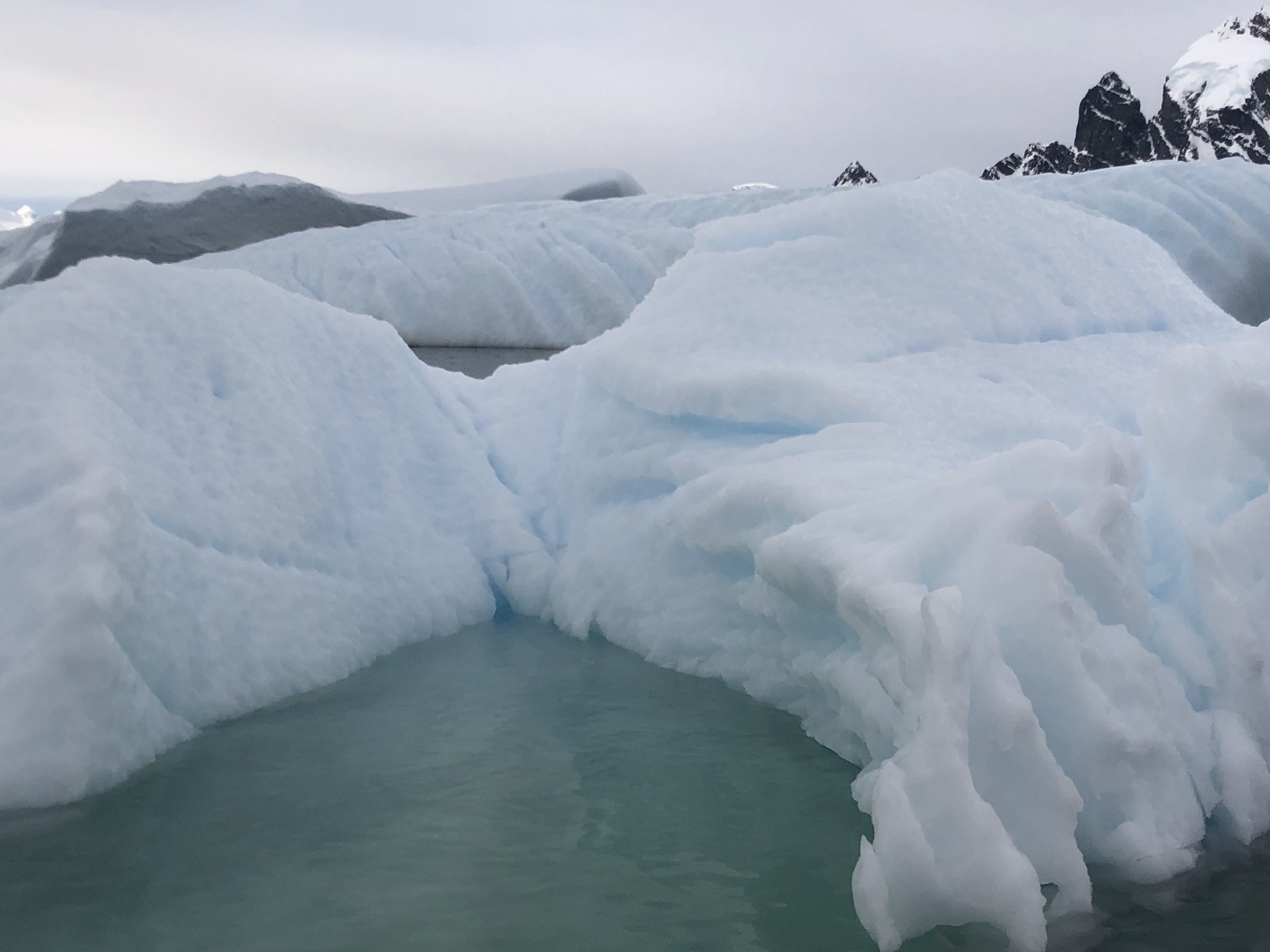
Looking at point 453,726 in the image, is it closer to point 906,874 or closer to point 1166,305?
point 906,874

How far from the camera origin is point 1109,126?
45.8 metres

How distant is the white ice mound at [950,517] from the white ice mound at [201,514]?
19.8 inches

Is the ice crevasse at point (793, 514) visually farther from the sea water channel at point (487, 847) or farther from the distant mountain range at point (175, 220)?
the distant mountain range at point (175, 220)

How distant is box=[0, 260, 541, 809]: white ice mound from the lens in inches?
96.4

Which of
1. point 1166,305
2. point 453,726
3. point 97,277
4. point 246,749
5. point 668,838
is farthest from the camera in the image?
point 1166,305

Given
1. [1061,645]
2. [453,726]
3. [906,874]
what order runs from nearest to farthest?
[906,874], [1061,645], [453,726]

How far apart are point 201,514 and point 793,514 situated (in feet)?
5.54

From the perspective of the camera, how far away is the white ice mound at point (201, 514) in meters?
2.45

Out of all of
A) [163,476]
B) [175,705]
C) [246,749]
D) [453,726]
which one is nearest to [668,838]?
[453,726]

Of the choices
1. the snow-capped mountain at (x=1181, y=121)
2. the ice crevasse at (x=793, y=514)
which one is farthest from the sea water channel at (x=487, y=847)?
the snow-capped mountain at (x=1181, y=121)

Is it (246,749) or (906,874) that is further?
(246,749)

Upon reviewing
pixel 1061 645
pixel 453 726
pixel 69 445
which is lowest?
pixel 453 726

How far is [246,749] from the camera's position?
8.83ft

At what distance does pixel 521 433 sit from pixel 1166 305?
2672mm
